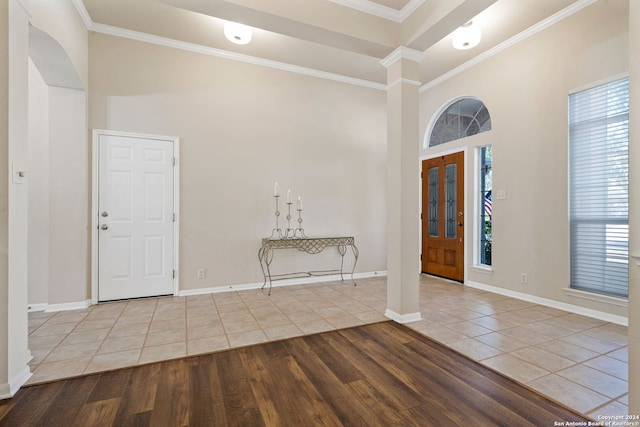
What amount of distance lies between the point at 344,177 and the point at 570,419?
12.2 ft

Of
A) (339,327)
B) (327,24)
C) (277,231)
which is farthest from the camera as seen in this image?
(277,231)

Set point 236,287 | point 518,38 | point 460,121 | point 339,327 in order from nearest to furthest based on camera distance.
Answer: point 339,327
point 518,38
point 236,287
point 460,121

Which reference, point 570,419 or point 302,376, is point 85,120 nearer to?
point 302,376

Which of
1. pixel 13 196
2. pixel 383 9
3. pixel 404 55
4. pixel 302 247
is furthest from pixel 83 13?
pixel 302 247

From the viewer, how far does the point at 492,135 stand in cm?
398

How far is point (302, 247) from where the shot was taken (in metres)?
4.36

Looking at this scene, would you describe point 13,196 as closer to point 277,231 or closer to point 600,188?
point 277,231

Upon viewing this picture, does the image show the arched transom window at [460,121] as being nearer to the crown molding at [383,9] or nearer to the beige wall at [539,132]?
the beige wall at [539,132]

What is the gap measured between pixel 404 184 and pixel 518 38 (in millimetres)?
2483

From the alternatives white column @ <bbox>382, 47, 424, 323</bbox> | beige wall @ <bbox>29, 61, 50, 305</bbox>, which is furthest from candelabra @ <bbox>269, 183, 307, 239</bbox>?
beige wall @ <bbox>29, 61, 50, 305</bbox>

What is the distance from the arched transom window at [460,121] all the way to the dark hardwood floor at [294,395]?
10.7 ft

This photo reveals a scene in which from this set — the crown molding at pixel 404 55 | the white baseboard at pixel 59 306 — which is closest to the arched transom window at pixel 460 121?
the crown molding at pixel 404 55

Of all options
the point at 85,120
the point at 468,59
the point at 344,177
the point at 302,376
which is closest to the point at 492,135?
the point at 468,59

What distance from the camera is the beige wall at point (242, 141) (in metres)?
3.62
